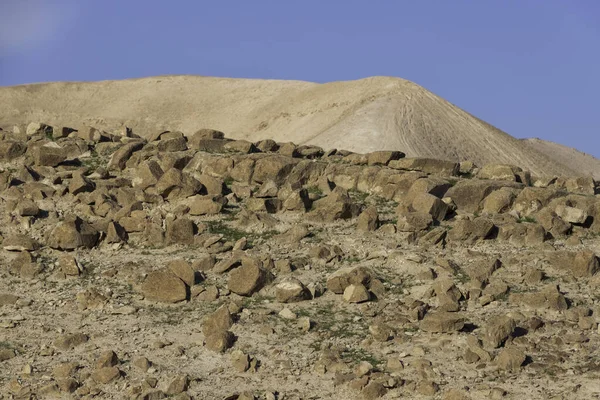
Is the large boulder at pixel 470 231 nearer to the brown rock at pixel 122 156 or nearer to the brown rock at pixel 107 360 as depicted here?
the brown rock at pixel 107 360

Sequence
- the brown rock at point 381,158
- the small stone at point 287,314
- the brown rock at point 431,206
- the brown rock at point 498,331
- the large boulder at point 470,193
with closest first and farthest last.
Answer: the brown rock at point 498,331 → the small stone at point 287,314 → the brown rock at point 431,206 → the large boulder at point 470,193 → the brown rock at point 381,158

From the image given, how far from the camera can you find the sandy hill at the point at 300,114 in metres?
34.4

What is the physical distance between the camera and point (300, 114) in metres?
40.5

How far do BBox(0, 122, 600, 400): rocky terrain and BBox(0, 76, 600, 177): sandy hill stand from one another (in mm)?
14813

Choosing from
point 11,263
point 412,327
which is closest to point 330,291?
point 412,327

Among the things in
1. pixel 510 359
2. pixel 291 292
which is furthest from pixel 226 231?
pixel 510 359

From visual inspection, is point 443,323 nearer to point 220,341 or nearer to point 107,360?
point 220,341

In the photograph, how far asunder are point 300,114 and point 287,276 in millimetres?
27120

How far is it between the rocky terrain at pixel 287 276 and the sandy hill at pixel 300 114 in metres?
14.8

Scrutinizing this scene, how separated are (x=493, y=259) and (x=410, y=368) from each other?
10.3 ft

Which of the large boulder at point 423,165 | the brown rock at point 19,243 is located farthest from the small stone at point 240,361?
the large boulder at point 423,165

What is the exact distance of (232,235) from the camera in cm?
1516

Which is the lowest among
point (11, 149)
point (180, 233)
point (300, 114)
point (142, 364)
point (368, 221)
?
point (142, 364)

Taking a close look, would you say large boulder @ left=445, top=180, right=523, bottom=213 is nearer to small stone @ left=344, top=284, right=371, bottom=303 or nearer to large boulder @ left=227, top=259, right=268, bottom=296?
small stone @ left=344, top=284, right=371, bottom=303
